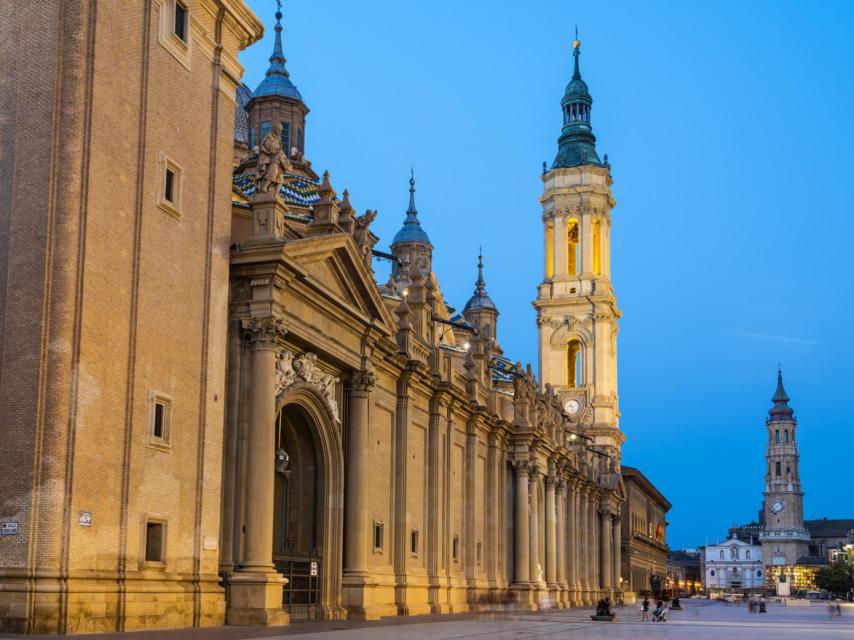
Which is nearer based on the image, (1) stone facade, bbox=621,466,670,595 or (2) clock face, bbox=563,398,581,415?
(1) stone facade, bbox=621,466,670,595

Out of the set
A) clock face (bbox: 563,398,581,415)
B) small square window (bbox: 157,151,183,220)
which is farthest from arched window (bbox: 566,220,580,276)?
small square window (bbox: 157,151,183,220)

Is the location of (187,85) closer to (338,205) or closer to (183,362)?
(183,362)

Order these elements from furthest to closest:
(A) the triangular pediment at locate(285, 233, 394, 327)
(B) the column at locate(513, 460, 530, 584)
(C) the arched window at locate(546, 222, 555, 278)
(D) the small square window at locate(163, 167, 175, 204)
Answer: (C) the arched window at locate(546, 222, 555, 278)
(B) the column at locate(513, 460, 530, 584)
(A) the triangular pediment at locate(285, 233, 394, 327)
(D) the small square window at locate(163, 167, 175, 204)

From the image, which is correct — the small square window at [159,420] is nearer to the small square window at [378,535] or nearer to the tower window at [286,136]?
the small square window at [378,535]

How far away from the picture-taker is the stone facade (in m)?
123

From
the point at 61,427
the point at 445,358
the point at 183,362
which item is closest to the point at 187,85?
the point at 183,362

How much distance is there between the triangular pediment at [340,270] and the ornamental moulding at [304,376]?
7.25 feet

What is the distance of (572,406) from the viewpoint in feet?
420

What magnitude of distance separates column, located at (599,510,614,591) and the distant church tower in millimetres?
29554

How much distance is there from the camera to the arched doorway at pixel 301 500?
119ft

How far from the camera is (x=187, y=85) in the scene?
96.8 feet

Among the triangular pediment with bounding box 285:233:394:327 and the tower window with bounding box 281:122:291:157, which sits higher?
the tower window with bounding box 281:122:291:157

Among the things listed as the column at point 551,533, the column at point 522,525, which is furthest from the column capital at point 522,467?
the column at point 551,533

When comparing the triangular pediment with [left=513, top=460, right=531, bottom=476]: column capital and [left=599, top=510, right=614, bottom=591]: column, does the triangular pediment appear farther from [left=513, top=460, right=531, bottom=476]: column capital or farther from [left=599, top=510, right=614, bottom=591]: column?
[left=599, top=510, right=614, bottom=591]: column
